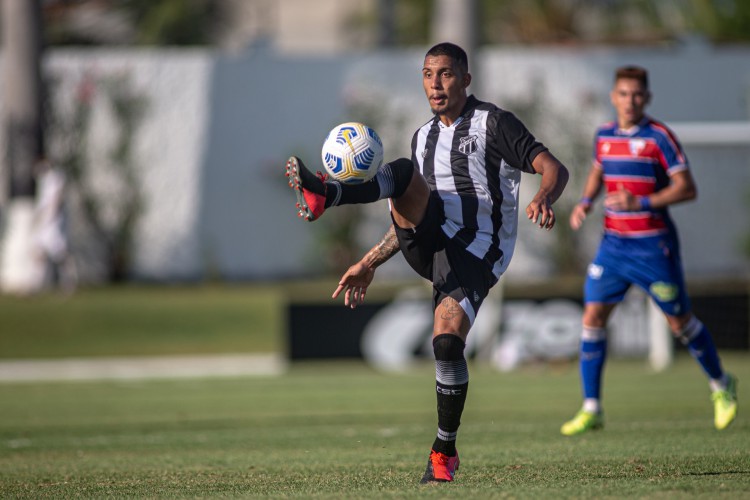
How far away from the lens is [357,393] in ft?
46.1

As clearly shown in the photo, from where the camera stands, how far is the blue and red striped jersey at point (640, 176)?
9.48 m

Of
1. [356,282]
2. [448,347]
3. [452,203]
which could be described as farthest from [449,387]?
[452,203]

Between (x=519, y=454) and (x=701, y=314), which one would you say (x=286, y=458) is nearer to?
(x=519, y=454)

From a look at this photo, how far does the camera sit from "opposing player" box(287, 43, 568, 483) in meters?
6.96

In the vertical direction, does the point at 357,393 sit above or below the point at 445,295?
below

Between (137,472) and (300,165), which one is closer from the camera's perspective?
(300,165)

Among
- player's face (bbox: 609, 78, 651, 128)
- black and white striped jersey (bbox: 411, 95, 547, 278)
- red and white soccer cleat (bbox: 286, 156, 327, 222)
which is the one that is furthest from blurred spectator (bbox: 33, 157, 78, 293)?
red and white soccer cleat (bbox: 286, 156, 327, 222)

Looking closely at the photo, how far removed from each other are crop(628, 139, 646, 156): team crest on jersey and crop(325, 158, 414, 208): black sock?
10.3 feet

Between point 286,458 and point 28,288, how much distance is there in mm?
14657

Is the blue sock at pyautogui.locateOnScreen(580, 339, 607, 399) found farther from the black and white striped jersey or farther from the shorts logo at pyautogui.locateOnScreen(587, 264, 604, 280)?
the black and white striped jersey

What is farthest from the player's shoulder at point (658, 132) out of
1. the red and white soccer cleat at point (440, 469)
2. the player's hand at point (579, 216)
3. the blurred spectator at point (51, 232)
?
the blurred spectator at point (51, 232)

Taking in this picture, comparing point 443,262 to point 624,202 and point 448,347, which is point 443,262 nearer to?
point 448,347

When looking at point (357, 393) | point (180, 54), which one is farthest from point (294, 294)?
point (180, 54)

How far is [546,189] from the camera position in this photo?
6.85 meters
